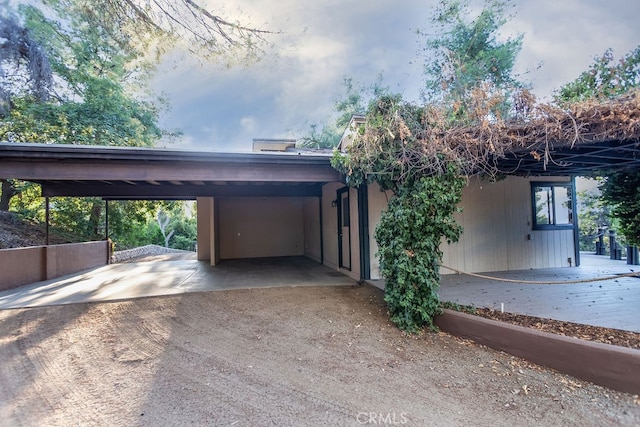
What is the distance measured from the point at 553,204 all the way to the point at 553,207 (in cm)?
7

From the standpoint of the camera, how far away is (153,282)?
6.60 m

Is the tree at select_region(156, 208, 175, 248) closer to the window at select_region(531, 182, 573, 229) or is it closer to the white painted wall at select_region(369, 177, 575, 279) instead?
the white painted wall at select_region(369, 177, 575, 279)

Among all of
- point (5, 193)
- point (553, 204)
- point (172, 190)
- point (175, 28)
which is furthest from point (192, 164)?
point (5, 193)

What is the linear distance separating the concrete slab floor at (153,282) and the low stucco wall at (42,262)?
289 millimetres

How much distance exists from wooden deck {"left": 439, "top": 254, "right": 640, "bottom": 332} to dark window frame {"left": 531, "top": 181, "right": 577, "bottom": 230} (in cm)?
118

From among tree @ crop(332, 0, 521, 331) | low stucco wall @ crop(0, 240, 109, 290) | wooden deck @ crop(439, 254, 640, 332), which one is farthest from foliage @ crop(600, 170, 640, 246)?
low stucco wall @ crop(0, 240, 109, 290)

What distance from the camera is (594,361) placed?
2.54 metres

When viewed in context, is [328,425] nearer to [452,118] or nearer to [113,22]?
[452,118]

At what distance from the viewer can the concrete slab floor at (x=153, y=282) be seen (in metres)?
5.34

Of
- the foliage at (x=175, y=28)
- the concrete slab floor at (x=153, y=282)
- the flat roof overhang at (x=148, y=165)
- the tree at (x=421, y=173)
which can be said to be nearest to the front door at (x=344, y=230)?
the concrete slab floor at (x=153, y=282)

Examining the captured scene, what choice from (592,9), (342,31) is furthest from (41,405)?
(592,9)

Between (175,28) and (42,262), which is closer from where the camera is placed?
(175,28)

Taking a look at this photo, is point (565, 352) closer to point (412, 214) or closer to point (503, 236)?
point (412, 214)

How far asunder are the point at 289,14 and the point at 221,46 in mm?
1522
